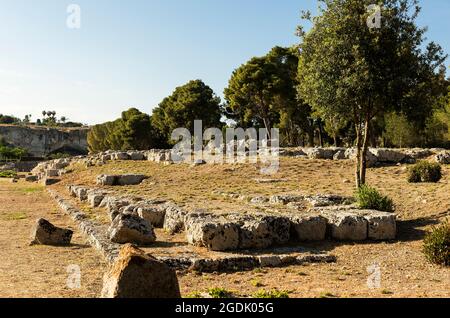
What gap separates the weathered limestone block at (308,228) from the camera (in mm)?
15000

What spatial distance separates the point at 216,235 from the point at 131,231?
106 inches

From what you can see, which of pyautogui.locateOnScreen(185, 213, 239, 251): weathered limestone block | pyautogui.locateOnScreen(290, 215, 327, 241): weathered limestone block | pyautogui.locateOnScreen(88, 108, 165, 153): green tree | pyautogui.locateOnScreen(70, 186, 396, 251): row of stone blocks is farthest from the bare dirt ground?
pyautogui.locateOnScreen(88, 108, 165, 153): green tree

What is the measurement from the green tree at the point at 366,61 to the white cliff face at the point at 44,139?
15545 centimetres

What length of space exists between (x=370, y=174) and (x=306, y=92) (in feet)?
30.3

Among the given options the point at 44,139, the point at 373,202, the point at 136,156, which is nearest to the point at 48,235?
the point at 373,202

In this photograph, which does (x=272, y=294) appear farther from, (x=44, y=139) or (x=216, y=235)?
(x=44, y=139)

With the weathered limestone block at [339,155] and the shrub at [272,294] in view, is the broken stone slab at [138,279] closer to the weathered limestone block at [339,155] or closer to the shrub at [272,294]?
the shrub at [272,294]

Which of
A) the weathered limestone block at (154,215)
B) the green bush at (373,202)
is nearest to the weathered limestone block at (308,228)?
the green bush at (373,202)

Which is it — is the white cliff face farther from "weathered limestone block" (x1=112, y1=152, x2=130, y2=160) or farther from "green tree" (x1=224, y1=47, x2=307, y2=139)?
"weathered limestone block" (x1=112, y1=152, x2=130, y2=160)

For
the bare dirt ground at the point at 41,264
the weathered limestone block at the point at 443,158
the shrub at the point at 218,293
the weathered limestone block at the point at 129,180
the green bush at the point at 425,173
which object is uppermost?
the weathered limestone block at the point at 443,158

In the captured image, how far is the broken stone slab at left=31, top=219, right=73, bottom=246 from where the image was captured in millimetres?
15711

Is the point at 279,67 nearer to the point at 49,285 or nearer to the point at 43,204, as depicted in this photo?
the point at 43,204

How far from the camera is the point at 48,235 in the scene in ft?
51.6

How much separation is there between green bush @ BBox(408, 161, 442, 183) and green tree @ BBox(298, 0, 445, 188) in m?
4.70
